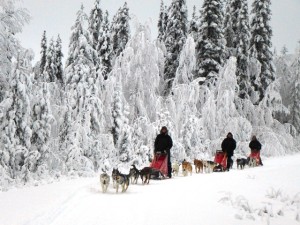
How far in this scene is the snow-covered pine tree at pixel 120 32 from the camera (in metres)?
32.1

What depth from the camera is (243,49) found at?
31391 millimetres

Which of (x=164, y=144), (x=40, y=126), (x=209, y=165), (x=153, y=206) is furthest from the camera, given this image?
(x=40, y=126)

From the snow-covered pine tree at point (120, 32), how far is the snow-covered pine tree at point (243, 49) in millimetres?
9294

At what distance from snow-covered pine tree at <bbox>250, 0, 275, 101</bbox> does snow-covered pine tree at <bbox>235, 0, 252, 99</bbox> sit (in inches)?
34.1

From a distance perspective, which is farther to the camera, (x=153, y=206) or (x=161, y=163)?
(x=161, y=163)

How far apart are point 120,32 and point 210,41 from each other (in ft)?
26.5

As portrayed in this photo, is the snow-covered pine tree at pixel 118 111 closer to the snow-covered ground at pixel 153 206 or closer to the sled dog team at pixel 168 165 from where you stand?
the sled dog team at pixel 168 165

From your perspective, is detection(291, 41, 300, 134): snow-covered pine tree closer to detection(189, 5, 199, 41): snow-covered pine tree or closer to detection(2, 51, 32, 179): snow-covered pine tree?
detection(189, 5, 199, 41): snow-covered pine tree

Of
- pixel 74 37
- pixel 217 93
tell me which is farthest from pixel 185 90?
pixel 74 37

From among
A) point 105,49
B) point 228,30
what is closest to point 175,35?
point 228,30

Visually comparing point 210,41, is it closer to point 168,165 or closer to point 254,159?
point 254,159

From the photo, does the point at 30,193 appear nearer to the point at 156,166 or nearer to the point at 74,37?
the point at 156,166

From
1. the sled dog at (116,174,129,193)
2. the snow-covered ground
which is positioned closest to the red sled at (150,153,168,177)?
the snow-covered ground

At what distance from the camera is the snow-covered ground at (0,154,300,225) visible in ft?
22.6
